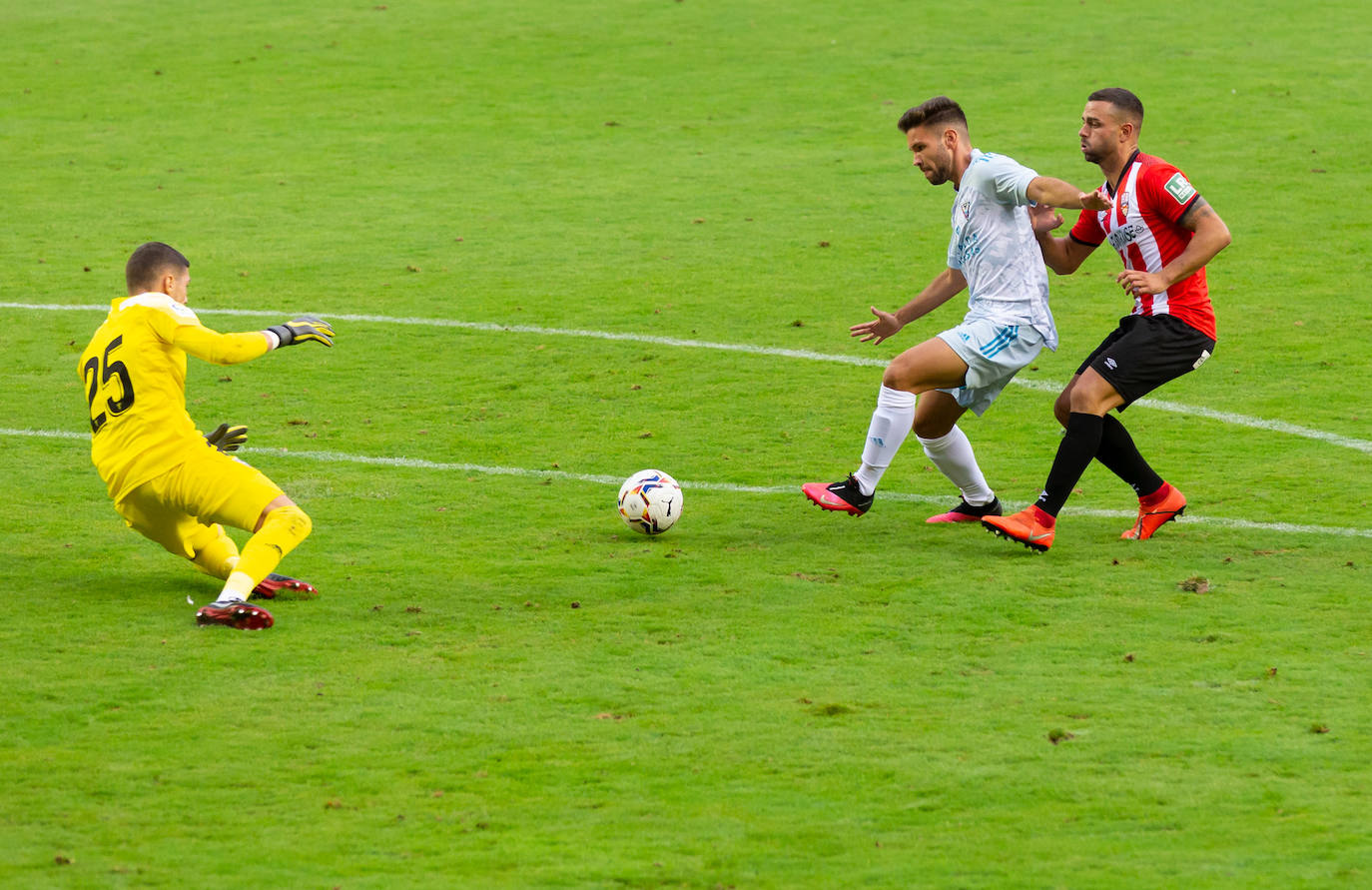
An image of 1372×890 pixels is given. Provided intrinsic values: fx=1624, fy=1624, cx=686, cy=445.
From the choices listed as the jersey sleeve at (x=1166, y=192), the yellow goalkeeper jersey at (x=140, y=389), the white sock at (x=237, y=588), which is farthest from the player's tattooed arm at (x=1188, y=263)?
the white sock at (x=237, y=588)

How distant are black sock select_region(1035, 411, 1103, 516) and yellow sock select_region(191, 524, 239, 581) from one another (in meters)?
3.62

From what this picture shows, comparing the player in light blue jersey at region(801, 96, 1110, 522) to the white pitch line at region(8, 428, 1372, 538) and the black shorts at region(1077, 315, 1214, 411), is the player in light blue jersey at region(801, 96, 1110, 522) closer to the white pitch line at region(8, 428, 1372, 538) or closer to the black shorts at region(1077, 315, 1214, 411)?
the black shorts at region(1077, 315, 1214, 411)

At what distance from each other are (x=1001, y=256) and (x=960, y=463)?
3.40 feet

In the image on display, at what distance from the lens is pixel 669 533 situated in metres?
7.96

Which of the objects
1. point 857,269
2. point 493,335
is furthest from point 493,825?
point 857,269

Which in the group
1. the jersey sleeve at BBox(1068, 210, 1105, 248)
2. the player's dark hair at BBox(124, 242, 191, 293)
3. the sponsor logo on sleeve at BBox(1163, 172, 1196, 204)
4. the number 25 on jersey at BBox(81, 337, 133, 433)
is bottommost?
the number 25 on jersey at BBox(81, 337, 133, 433)

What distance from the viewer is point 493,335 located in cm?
1181

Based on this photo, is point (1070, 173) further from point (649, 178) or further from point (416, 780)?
point (416, 780)

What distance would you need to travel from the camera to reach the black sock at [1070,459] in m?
7.44

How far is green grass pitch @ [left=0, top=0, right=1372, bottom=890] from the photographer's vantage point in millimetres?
4770

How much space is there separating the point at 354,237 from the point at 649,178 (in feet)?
11.0

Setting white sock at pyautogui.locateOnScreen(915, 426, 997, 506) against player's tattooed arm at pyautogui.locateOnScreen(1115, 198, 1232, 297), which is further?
white sock at pyautogui.locateOnScreen(915, 426, 997, 506)

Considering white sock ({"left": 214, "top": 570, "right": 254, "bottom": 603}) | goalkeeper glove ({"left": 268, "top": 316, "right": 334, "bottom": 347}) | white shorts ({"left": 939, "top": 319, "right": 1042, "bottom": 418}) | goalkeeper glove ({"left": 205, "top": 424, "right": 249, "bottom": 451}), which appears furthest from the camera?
white shorts ({"left": 939, "top": 319, "right": 1042, "bottom": 418})

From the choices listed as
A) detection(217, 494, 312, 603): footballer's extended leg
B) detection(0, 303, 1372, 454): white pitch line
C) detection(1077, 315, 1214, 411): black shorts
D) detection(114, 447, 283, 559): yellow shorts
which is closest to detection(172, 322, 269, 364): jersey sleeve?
detection(114, 447, 283, 559): yellow shorts
